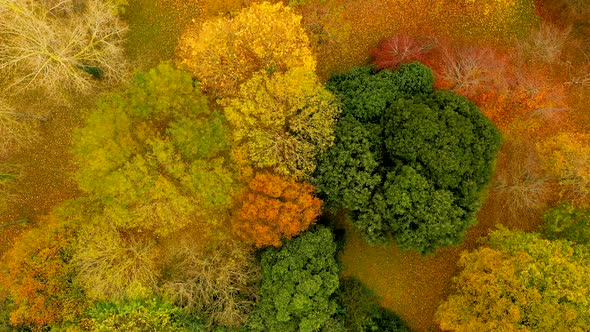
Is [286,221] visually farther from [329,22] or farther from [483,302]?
[329,22]

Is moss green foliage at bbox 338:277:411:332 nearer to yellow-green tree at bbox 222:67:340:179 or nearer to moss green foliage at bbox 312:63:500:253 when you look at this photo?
moss green foliage at bbox 312:63:500:253

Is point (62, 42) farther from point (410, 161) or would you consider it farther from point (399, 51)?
point (410, 161)

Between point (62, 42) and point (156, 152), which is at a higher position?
point (62, 42)

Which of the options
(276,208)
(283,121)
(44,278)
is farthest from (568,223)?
(44,278)

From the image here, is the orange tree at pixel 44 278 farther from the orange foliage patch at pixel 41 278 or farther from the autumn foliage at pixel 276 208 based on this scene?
the autumn foliage at pixel 276 208

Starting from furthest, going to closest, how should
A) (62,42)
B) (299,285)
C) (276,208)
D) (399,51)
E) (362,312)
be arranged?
(399,51) < (362,312) < (62,42) < (299,285) < (276,208)

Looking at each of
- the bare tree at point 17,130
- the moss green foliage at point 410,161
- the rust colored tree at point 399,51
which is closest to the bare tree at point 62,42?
the bare tree at point 17,130

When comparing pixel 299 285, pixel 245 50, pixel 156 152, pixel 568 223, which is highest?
pixel 245 50

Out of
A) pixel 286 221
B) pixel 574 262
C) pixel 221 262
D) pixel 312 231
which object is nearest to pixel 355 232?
pixel 312 231
